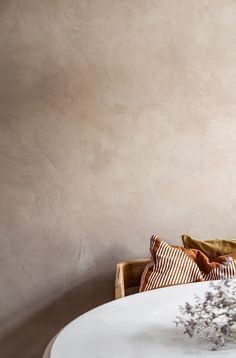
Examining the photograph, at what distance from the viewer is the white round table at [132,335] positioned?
1.43 metres

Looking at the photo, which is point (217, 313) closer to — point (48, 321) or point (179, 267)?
point (179, 267)

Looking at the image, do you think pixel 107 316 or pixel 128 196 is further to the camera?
pixel 128 196

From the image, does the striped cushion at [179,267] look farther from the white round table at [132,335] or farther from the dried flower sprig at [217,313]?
the dried flower sprig at [217,313]

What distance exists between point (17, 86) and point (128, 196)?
0.95m

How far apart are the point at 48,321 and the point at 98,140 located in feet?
3.78

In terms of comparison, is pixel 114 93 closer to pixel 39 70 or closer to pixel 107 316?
pixel 39 70

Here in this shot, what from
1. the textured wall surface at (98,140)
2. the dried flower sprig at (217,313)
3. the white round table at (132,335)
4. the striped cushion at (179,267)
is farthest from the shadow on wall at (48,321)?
the dried flower sprig at (217,313)

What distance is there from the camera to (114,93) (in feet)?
9.45

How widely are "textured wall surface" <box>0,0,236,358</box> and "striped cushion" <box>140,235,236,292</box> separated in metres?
0.36

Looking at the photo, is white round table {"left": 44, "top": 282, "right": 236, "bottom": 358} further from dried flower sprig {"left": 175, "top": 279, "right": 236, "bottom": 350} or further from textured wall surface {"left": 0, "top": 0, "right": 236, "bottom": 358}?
textured wall surface {"left": 0, "top": 0, "right": 236, "bottom": 358}

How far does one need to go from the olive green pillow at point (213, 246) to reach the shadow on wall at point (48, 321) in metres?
0.57

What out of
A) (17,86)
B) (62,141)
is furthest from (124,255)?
(17,86)

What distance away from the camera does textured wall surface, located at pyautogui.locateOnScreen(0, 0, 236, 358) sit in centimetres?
285

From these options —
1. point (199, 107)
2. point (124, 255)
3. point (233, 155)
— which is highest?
point (199, 107)
